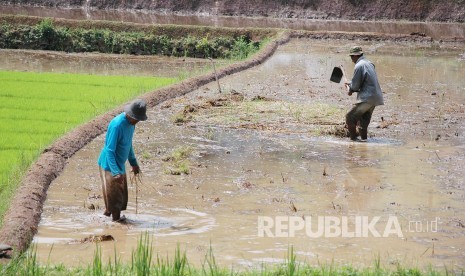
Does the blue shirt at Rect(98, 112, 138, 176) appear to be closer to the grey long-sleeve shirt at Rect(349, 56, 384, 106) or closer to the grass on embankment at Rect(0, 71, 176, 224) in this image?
the grass on embankment at Rect(0, 71, 176, 224)

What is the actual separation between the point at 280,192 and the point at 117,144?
174 centimetres

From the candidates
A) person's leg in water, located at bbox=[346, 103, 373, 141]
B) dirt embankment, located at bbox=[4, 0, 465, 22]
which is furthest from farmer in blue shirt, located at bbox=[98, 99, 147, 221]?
dirt embankment, located at bbox=[4, 0, 465, 22]

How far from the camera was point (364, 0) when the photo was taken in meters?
32.5

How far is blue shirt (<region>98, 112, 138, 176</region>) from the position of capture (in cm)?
664

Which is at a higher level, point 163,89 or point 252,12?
point 252,12

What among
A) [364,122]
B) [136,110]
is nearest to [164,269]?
[136,110]

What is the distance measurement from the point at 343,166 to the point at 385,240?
2.72 meters

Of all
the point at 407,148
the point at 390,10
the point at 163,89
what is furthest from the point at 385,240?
the point at 390,10

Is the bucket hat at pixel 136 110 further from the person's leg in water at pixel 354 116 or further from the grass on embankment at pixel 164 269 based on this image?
the person's leg in water at pixel 354 116

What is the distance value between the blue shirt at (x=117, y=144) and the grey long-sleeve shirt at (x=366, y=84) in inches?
167

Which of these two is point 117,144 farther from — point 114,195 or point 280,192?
point 280,192

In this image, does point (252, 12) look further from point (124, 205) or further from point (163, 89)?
point (124, 205)

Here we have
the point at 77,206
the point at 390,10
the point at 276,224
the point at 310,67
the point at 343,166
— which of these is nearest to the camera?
the point at 276,224

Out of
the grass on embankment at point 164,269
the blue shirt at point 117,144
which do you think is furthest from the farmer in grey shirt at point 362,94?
the grass on embankment at point 164,269
